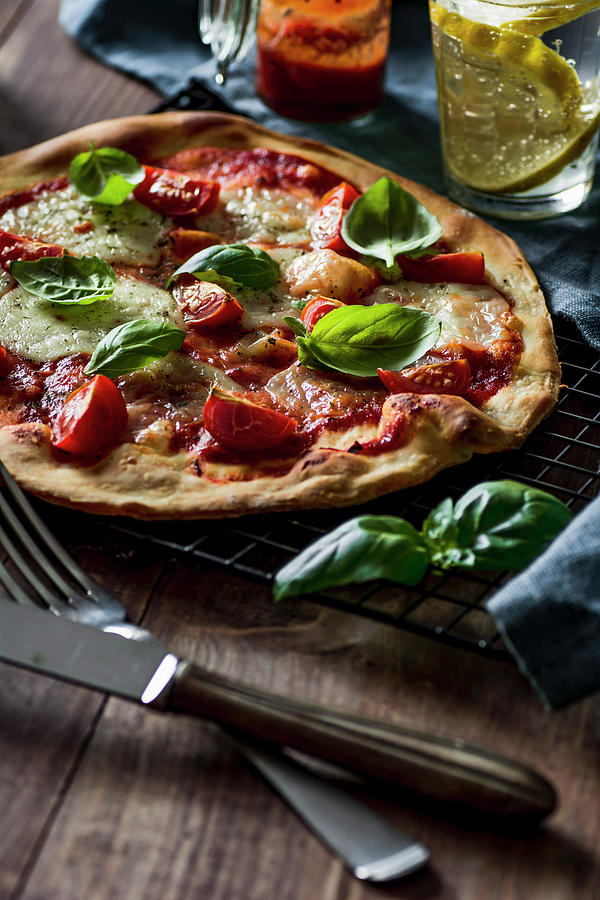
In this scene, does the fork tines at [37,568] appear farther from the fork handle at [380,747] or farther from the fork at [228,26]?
the fork at [228,26]

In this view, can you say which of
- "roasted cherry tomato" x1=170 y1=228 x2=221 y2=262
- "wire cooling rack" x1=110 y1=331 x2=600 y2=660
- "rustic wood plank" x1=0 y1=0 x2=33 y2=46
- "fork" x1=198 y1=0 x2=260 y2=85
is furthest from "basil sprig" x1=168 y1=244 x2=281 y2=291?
"rustic wood plank" x1=0 y1=0 x2=33 y2=46

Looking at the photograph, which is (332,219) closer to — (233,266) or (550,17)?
(233,266)

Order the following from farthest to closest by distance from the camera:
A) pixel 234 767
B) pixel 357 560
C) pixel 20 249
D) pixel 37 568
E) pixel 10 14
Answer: pixel 10 14 → pixel 20 249 → pixel 37 568 → pixel 357 560 → pixel 234 767

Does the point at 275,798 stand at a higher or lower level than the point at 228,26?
lower

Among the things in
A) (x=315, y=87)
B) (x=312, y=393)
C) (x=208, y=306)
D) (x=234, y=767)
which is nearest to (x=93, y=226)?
(x=208, y=306)

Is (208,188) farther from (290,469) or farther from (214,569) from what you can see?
(214,569)

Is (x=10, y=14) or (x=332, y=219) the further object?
(x=10, y=14)

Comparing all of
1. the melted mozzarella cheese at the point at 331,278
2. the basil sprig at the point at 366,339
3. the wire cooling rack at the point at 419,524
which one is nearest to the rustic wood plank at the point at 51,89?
the melted mozzarella cheese at the point at 331,278
